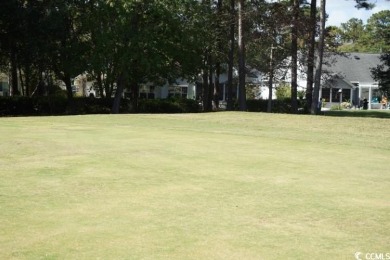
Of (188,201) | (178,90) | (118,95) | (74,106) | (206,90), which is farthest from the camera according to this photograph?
(178,90)

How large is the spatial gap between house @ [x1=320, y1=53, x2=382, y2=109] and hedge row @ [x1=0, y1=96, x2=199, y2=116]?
84.5 feet

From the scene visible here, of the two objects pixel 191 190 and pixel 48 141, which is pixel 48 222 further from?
pixel 48 141

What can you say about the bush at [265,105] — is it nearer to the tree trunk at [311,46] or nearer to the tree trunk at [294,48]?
the tree trunk at [311,46]

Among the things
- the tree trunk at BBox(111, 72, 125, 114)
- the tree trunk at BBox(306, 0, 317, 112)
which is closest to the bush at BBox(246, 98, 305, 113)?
the tree trunk at BBox(306, 0, 317, 112)

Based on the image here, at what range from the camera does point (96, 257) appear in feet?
13.8

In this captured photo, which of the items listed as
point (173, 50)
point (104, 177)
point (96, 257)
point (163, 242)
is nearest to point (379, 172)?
point (104, 177)

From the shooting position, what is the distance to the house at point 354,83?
58312mm

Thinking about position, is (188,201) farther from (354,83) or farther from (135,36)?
(354,83)

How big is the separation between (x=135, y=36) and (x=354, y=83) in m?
37.4

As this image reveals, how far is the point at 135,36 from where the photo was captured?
32.5 m

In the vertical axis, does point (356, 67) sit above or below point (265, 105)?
above

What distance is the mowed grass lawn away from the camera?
15.0 feet

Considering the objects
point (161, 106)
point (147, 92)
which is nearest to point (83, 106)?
point (161, 106)

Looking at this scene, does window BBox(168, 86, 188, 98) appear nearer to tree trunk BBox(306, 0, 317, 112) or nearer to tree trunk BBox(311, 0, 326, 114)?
tree trunk BBox(306, 0, 317, 112)
